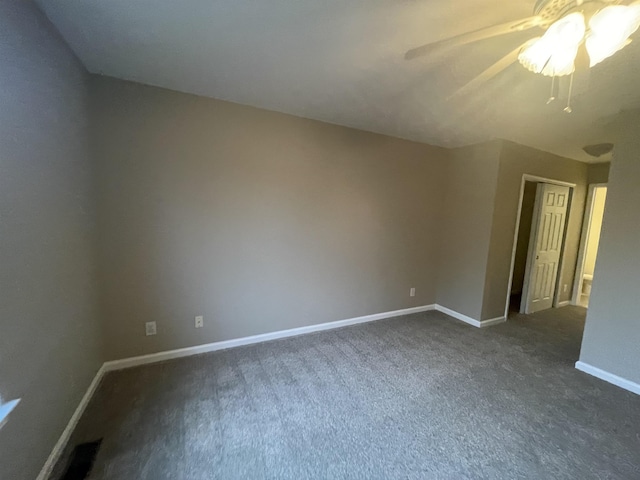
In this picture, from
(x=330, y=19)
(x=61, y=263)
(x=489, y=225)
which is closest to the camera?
(x=330, y=19)

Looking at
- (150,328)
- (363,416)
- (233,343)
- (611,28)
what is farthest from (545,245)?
(150,328)

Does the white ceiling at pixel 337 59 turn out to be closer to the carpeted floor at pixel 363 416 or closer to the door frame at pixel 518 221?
the door frame at pixel 518 221

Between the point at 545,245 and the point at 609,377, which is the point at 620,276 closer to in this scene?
the point at 609,377

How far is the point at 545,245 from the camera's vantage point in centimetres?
410

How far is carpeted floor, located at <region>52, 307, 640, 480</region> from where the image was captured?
1564mm

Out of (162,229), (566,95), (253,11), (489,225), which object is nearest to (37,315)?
(162,229)

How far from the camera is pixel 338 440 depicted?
68.0 inches

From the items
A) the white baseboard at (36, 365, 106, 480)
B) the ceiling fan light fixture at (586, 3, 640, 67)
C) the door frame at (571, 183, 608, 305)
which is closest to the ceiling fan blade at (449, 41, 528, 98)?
the ceiling fan light fixture at (586, 3, 640, 67)

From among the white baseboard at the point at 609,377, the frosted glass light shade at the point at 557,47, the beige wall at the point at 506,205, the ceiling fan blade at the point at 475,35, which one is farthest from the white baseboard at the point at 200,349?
the frosted glass light shade at the point at 557,47

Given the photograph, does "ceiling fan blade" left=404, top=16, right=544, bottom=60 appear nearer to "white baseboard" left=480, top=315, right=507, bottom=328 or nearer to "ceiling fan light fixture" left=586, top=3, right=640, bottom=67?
"ceiling fan light fixture" left=586, top=3, right=640, bottom=67

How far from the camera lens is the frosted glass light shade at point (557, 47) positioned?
3.80 ft

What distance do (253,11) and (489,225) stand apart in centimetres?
334

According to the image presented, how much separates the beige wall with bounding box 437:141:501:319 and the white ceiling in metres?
0.72

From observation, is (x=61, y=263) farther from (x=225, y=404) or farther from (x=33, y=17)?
(x=225, y=404)
